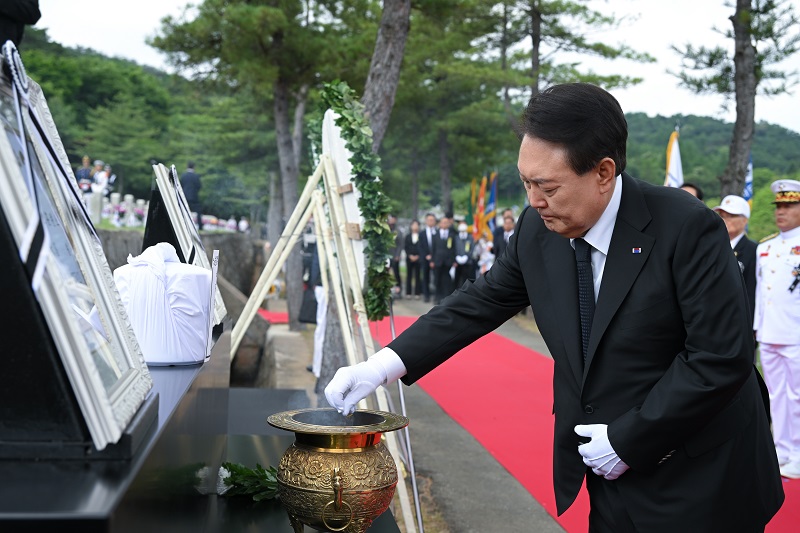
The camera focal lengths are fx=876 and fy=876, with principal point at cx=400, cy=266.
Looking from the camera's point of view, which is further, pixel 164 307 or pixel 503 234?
pixel 503 234

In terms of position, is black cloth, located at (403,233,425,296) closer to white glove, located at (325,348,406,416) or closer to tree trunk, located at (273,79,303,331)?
tree trunk, located at (273,79,303,331)

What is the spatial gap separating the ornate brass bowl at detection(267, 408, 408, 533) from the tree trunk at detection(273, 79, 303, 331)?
40.0 feet

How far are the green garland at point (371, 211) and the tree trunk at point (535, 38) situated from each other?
17.7m

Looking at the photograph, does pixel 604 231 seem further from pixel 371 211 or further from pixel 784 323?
pixel 784 323

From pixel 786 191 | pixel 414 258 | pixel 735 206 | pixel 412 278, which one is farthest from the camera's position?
pixel 412 278

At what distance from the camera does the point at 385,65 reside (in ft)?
28.0

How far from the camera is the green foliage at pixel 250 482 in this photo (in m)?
3.28

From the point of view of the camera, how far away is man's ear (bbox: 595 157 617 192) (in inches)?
92.2

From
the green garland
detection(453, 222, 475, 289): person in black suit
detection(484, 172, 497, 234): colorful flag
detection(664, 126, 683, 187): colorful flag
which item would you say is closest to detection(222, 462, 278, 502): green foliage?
the green garland

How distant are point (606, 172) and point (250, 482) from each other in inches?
71.2

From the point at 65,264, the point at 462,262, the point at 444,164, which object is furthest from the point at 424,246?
the point at 65,264

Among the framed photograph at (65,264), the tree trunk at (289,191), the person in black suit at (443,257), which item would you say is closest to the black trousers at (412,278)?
the person in black suit at (443,257)

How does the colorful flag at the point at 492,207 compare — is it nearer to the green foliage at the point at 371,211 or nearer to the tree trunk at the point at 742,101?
the tree trunk at the point at 742,101

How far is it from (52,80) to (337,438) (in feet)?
190
